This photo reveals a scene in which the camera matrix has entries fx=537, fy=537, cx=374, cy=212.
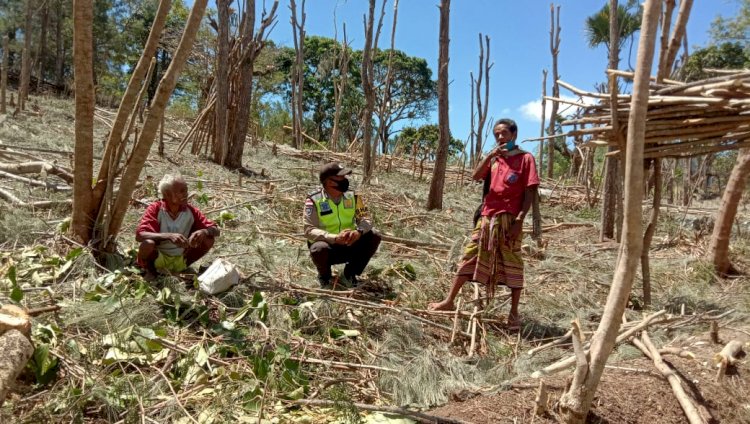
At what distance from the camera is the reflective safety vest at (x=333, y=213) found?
370 cm

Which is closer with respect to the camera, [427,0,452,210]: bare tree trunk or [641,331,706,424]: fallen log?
[641,331,706,424]: fallen log

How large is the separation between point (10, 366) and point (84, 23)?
2306 millimetres

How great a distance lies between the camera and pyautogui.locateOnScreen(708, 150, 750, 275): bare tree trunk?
13.9 ft

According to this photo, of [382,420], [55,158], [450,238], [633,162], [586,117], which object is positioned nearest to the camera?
[633,162]

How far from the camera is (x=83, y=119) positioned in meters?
3.38

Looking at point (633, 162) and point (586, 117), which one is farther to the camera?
point (586, 117)

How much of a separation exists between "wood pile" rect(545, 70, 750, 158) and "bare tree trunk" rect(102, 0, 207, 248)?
2.16 m

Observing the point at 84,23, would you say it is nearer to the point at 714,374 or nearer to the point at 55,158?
the point at 55,158

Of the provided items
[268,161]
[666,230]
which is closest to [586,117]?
[666,230]

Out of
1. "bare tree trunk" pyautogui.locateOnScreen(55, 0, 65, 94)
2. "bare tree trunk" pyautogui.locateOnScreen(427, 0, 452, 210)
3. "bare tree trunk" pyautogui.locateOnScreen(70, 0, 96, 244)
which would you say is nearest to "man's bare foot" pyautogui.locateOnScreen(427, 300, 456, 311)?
"bare tree trunk" pyautogui.locateOnScreen(70, 0, 96, 244)

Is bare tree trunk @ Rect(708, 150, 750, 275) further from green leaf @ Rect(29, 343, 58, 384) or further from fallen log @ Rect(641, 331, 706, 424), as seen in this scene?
green leaf @ Rect(29, 343, 58, 384)

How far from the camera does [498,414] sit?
2193 millimetres

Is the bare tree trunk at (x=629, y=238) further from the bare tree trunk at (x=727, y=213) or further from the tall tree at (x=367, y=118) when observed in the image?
the tall tree at (x=367, y=118)

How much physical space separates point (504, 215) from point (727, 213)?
2319 mm
